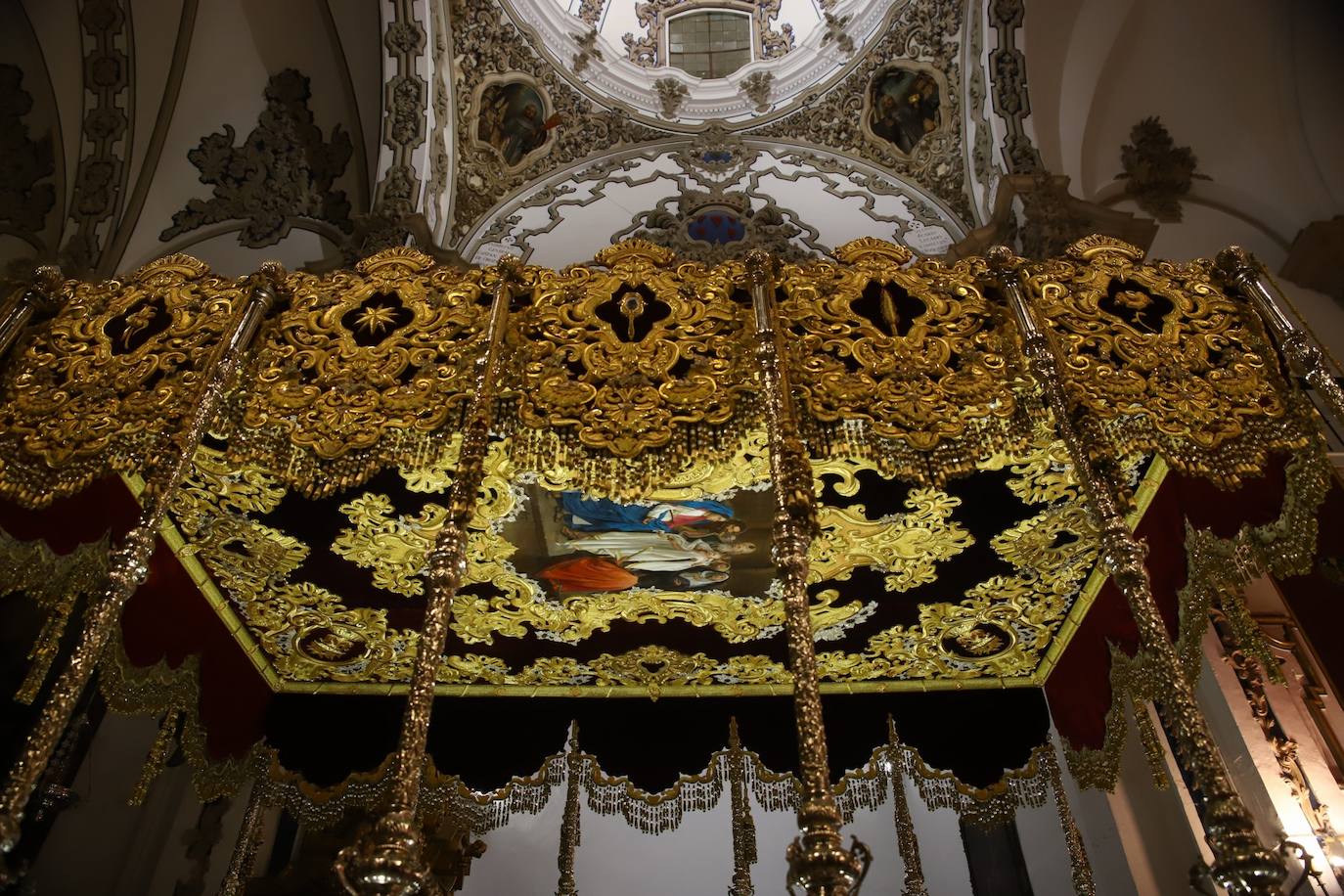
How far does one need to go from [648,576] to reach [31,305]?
3271 millimetres

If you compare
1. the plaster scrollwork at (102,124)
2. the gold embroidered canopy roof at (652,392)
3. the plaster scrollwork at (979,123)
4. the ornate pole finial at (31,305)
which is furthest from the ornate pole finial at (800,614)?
the plaster scrollwork at (102,124)

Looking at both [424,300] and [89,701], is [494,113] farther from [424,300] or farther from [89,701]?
[89,701]

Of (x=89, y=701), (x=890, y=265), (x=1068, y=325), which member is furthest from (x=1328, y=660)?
(x=89, y=701)

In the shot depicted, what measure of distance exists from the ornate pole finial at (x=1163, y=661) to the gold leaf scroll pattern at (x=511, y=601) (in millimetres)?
2247

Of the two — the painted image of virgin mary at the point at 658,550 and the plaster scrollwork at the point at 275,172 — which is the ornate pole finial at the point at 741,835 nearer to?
the painted image of virgin mary at the point at 658,550

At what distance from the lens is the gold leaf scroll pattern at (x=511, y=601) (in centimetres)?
458

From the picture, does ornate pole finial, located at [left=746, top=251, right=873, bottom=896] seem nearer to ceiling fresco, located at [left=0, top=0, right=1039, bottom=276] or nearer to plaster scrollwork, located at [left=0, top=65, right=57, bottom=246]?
ceiling fresco, located at [left=0, top=0, right=1039, bottom=276]

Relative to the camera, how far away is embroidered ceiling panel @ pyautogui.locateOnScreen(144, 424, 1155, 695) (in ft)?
14.1

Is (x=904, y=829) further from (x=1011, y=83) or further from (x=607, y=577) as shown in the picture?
(x=1011, y=83)

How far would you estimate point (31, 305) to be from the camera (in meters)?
3.58

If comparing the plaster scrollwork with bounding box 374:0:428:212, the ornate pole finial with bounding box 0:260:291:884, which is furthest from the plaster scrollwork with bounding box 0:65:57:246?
the ornate pole finial with bounding box 0:260:291:884

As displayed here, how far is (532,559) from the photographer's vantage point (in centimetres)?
484

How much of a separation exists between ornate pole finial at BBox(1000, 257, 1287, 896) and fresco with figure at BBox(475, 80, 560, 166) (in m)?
5.94

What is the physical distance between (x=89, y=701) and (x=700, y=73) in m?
7.76
